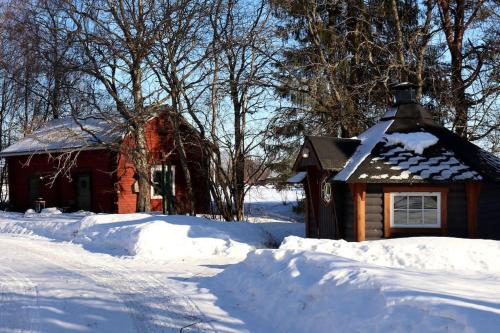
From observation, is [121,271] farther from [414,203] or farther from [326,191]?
[414,203]

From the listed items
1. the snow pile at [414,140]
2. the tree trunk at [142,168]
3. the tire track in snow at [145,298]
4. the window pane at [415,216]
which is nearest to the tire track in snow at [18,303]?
the tire track in snow at [145,298]

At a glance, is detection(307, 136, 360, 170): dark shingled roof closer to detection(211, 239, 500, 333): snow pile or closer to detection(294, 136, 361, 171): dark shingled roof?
detection(294, 136, 361, 171): dark shingled roof

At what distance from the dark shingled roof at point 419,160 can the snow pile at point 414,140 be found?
0.09 m

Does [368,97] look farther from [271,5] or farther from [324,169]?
[324,169]

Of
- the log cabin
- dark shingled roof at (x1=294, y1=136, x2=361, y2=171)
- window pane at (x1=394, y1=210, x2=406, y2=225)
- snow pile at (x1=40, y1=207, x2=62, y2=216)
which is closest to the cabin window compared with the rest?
the log cabin

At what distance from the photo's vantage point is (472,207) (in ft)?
44.9

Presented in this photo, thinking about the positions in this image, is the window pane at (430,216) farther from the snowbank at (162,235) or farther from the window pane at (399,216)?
the snowbank at (162,235)

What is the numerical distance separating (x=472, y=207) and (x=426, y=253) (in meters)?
2.85

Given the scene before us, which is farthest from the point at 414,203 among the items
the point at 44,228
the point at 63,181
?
the point at 63,181

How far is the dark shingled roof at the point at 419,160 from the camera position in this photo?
44.0 ft

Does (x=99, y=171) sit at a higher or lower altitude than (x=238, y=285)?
higher

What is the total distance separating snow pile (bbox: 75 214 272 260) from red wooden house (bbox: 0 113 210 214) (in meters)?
6.91

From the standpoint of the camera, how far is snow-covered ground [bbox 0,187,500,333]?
6.14 meters

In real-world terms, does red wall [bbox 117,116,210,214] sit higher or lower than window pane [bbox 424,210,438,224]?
higher
